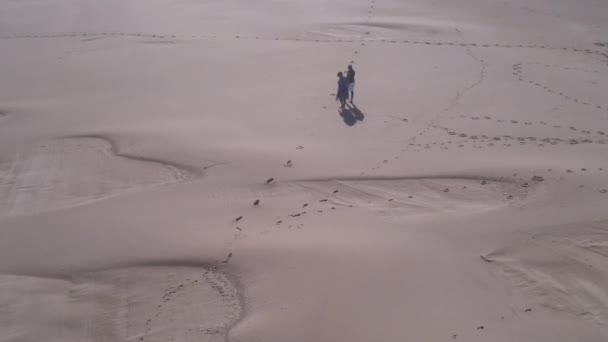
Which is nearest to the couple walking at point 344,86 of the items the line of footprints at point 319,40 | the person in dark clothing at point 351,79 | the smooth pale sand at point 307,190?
the person in dark clothing at point 351,79

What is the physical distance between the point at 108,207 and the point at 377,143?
15.0 feet

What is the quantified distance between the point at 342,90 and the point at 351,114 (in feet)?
1.75

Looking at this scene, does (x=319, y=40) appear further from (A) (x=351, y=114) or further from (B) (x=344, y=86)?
(A) (x=351, y=114)

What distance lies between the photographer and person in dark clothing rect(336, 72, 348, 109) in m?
10.3

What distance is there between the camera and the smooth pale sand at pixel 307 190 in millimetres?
5223

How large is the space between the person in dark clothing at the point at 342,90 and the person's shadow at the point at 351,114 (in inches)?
6.0

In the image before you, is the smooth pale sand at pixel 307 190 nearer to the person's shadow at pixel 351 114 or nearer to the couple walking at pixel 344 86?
the person's shadow at pixel 351 114

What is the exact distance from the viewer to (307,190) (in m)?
7.49

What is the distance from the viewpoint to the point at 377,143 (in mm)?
Result: 9125

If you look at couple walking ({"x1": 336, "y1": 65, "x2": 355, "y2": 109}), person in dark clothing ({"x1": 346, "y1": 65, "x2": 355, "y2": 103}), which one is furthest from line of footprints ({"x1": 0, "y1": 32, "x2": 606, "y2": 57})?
couple walking ({"x1": 336, "y1": 65, "x2": 355, "y2": 109})

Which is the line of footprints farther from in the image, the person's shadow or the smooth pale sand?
the person's shadow

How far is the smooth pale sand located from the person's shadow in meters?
0.05

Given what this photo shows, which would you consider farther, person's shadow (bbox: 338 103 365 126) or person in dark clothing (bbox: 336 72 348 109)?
person in dark clothing (bbox: 336 72 348 109)

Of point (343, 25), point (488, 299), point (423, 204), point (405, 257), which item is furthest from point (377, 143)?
point (343, 25)
